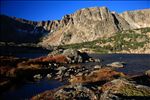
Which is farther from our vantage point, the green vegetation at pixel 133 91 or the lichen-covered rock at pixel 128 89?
the lichen-covered rock at pixel 128 89

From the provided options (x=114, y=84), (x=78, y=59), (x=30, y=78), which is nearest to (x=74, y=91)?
(x=114, y=84)

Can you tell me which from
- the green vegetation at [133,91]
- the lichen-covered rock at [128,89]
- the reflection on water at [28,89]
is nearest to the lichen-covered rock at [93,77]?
the reflection on water at [28,89]

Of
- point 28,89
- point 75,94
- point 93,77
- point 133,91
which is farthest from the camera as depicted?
point 93,77

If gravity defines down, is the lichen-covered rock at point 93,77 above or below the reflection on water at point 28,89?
above

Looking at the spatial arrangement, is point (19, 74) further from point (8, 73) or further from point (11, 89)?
point (11, 89)

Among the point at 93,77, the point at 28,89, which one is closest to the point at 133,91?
the point at 28,89

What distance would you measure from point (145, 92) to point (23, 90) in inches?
1363

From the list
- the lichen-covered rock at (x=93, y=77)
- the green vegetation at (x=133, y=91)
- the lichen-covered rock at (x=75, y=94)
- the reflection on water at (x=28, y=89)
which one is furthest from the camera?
the lichen-covered rock at (x=93, y=77)

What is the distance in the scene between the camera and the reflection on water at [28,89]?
61019mm

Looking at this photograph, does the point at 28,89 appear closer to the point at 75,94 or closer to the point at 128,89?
the point at 75,94

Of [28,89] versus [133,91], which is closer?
[133,91]

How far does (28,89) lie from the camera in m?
69.1

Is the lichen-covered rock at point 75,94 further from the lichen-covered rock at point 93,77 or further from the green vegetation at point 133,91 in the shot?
the lichen-covered rock at point 93,77

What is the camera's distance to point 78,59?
157m
